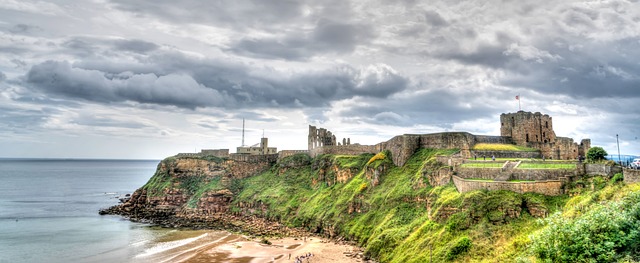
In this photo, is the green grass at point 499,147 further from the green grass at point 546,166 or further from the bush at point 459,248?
Result: the bush at point 459,248

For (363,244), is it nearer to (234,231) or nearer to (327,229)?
(327,229)

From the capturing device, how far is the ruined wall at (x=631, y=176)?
32750mm

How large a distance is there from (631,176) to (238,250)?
4808cm

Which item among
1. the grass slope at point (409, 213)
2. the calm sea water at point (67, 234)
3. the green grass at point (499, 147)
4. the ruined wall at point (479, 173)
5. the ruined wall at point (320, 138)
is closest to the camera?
the grass slope at point (409, 213)

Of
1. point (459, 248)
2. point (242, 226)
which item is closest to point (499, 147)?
point (459, 248)

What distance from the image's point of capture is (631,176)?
33.5 metres

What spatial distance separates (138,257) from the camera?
55531mm

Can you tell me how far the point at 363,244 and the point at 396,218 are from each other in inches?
240

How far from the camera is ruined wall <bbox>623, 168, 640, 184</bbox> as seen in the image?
32750 millimetres

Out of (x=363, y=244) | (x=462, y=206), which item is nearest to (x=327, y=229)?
Result: (x=363, y=244)

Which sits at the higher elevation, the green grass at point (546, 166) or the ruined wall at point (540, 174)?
the green grass at point (546, 166)

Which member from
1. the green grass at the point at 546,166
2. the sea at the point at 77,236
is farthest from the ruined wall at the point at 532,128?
the sea at the point at 77,236

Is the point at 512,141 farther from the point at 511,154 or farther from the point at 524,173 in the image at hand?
the point at 524,173

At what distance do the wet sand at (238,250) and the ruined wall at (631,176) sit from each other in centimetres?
2879
